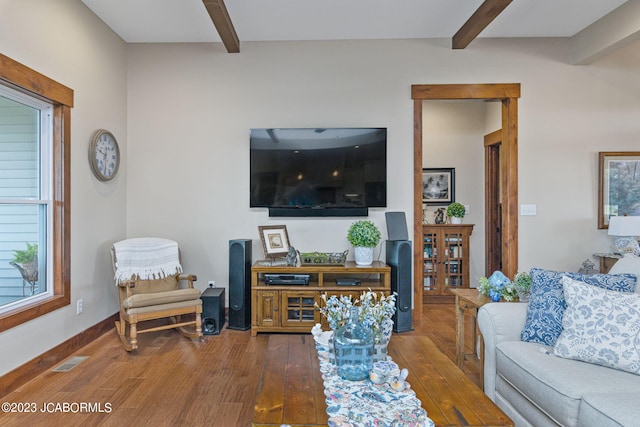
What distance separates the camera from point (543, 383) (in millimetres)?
1749

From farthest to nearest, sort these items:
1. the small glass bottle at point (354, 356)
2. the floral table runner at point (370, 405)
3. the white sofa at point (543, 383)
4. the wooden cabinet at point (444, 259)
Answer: the wooden cabinet at point (444, 259) → the small glass bottle at point (354, 356) → the white sofa at point (543, 383) → the floral table runner at point (370, 405)

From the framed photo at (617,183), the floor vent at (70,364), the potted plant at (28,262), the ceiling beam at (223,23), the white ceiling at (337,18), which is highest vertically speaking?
the white ceiling at (337,18)

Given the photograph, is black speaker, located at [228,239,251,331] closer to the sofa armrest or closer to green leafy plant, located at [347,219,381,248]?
green leafy plant, located at [347,219,381,248]

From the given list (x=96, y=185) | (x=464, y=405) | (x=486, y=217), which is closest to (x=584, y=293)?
(x=464, y=405)

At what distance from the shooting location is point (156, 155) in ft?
13.8

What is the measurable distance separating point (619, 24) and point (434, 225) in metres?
2.61

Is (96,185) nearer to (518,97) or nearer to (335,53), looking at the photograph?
(335,53)

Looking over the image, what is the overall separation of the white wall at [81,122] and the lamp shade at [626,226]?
4.80 meters

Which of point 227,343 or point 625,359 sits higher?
point 625,359

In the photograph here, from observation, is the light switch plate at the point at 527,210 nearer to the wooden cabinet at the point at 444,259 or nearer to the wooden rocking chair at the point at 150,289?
the wooden cabinet at the point at 444,259

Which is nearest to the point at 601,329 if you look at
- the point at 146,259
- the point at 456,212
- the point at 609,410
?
the point at 609,410

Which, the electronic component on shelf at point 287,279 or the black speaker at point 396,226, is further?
the black speaker at point 396,226

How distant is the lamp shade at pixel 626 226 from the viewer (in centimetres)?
362

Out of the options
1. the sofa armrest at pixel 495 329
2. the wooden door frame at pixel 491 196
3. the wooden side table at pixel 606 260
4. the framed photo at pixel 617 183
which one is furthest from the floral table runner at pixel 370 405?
the wooden door frame at pixel 491 196
